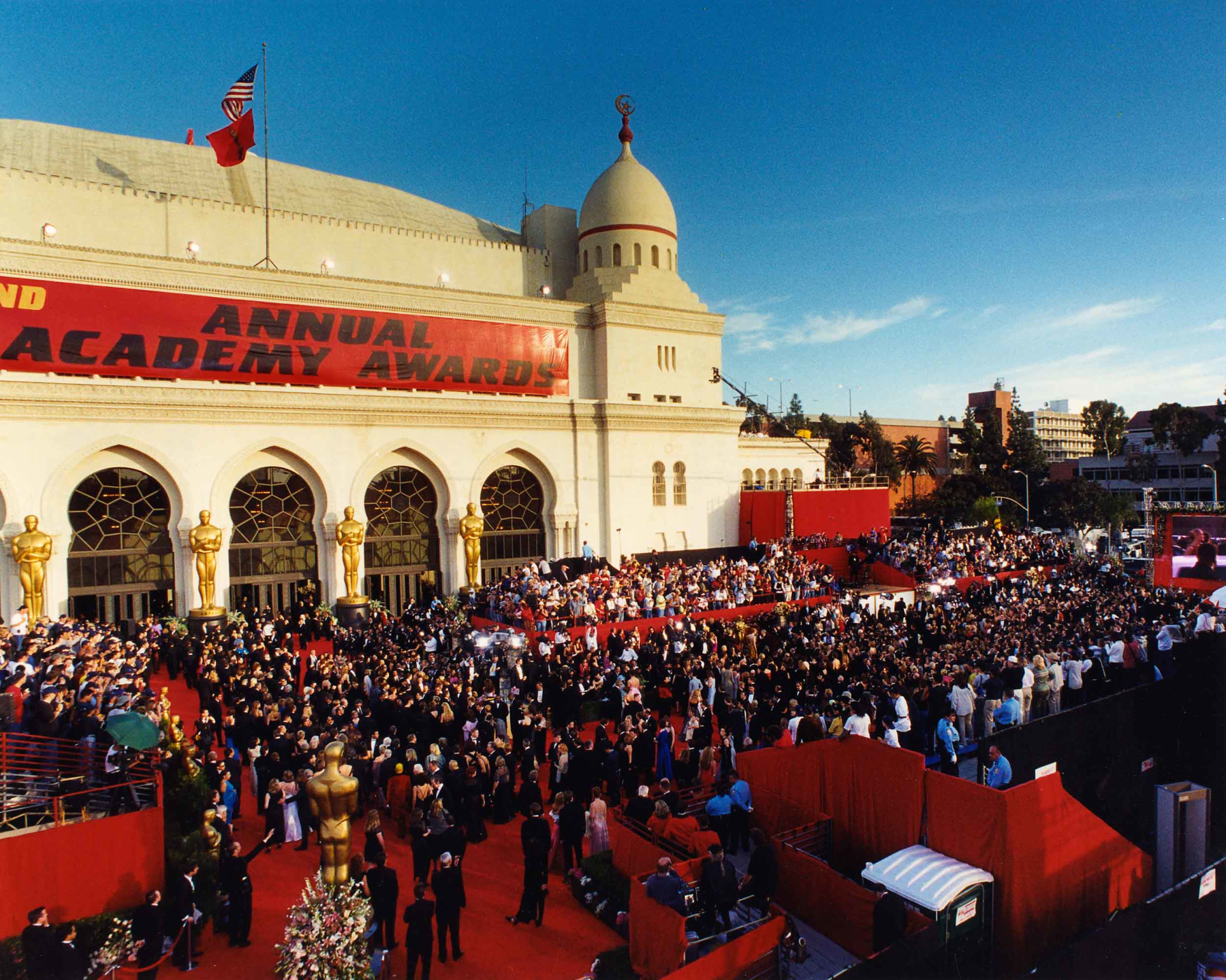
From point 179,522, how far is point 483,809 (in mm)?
17649

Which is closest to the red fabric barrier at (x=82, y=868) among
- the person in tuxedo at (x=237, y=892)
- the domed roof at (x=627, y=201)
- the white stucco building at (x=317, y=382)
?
the person in tuxedo at (x=237, y=892)

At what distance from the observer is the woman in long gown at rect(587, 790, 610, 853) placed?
438 inches

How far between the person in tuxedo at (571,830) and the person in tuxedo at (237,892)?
13.0 ft

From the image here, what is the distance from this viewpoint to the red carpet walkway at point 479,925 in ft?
29.3

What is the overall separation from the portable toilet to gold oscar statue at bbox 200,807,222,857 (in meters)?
7.90

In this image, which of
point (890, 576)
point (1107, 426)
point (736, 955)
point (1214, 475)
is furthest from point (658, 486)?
point (1107, 426)

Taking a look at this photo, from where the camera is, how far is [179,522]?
24844mm

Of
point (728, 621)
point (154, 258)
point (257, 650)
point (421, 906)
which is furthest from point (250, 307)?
point (421, 906)

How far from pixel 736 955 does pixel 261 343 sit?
24.9 m

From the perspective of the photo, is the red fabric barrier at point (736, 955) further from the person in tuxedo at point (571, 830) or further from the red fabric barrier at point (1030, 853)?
the person in tuxedo at point (571, 830)

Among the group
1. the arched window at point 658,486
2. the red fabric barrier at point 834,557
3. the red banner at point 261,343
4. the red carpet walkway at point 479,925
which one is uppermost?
the red banner at point 261,343

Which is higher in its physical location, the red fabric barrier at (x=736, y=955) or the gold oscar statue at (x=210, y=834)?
the gold oscar statue at (x=210, y=834)

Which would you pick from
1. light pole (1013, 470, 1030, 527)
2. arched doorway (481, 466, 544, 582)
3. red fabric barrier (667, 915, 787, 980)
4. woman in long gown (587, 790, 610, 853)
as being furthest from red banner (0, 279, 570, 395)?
light pole (1013, 470, 1030, 527)

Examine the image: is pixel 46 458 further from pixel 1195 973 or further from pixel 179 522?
pixel 1195 973
